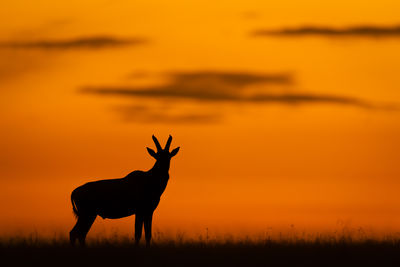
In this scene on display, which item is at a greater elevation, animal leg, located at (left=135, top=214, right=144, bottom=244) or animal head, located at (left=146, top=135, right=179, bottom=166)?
animal head, located at (left=146, top=135, right=179, bottom=166)

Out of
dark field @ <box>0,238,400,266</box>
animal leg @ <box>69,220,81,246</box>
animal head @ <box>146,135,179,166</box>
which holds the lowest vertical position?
dark field @ <box>0,238,400,266</box>

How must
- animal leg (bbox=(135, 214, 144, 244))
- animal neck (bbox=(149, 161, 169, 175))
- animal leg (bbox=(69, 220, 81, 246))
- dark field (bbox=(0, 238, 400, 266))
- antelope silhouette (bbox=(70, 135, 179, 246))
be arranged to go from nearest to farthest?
dark field (bbox=(0, 238, 400, 266))
animal leg (bbox=(69, 220, 81, 246))
animal leg (bbox=(135, 214, 144, 244))
antelope silhouette (bbox=(70, 135, 179, 246))
animal neck (bbox=(149, 161, 169, 175))

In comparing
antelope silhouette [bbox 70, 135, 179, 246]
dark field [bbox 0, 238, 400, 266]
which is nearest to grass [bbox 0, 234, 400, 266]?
dark field [bbox 0, 238, 400, 266]

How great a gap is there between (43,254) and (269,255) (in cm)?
562

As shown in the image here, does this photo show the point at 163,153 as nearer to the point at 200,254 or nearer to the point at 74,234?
the point at 74,234

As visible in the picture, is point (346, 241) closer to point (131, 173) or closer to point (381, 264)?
point (381, 264)

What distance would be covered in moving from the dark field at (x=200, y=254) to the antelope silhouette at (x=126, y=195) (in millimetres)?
2252

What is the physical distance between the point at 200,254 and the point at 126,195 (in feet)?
17.7

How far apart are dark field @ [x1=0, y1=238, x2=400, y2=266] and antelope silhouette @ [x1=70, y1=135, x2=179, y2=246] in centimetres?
225

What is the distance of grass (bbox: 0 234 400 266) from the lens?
2061cm

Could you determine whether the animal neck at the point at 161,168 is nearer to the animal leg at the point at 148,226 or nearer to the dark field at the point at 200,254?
the animal leg at the point at 148,226

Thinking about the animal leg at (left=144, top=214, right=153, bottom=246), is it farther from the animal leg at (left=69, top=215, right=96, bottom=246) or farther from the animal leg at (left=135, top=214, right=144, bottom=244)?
the animal leg at (left=69, top=215, right=96, bottom=246)

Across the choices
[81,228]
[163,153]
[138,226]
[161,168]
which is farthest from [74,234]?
[163,153]

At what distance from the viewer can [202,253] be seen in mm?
21766
